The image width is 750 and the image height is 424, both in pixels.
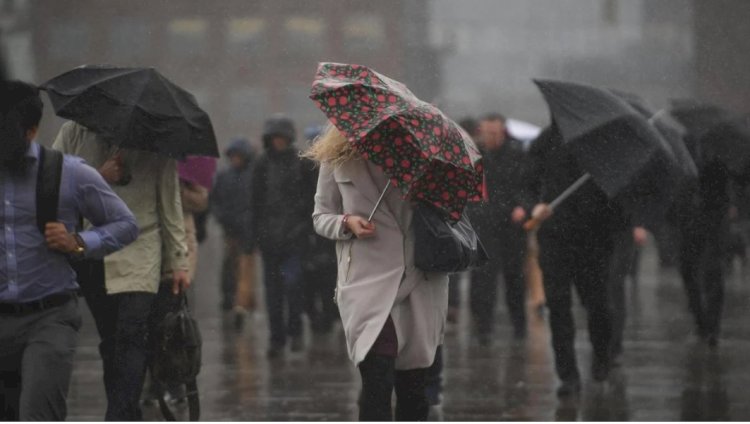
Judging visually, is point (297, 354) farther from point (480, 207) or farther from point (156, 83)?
point (156, 83)

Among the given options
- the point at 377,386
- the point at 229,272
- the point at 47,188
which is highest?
the point at 47,188

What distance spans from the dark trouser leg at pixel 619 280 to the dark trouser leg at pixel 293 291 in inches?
102

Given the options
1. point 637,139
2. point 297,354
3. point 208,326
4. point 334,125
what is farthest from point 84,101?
point 208,326

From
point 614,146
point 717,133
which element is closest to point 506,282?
point 717,133

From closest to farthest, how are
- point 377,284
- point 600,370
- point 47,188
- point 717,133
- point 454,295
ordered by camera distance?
point 47,188 → point 377,284 → point 600,370 → point 717,133 → point 454,295

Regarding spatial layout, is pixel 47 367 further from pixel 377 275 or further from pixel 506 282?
pixel 506 282

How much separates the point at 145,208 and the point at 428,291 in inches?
78.5

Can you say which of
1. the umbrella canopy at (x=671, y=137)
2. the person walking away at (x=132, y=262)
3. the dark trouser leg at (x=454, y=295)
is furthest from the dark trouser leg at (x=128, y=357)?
the dark trouser leg at (x=454, y=295)

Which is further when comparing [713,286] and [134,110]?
[713,286]

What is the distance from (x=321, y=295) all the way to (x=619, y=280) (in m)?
3.02

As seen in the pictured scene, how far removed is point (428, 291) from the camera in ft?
23.1

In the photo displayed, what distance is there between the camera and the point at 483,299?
13445mm

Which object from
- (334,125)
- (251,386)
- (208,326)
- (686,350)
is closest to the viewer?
→ (334,125)

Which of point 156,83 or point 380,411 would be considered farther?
point 156,83
